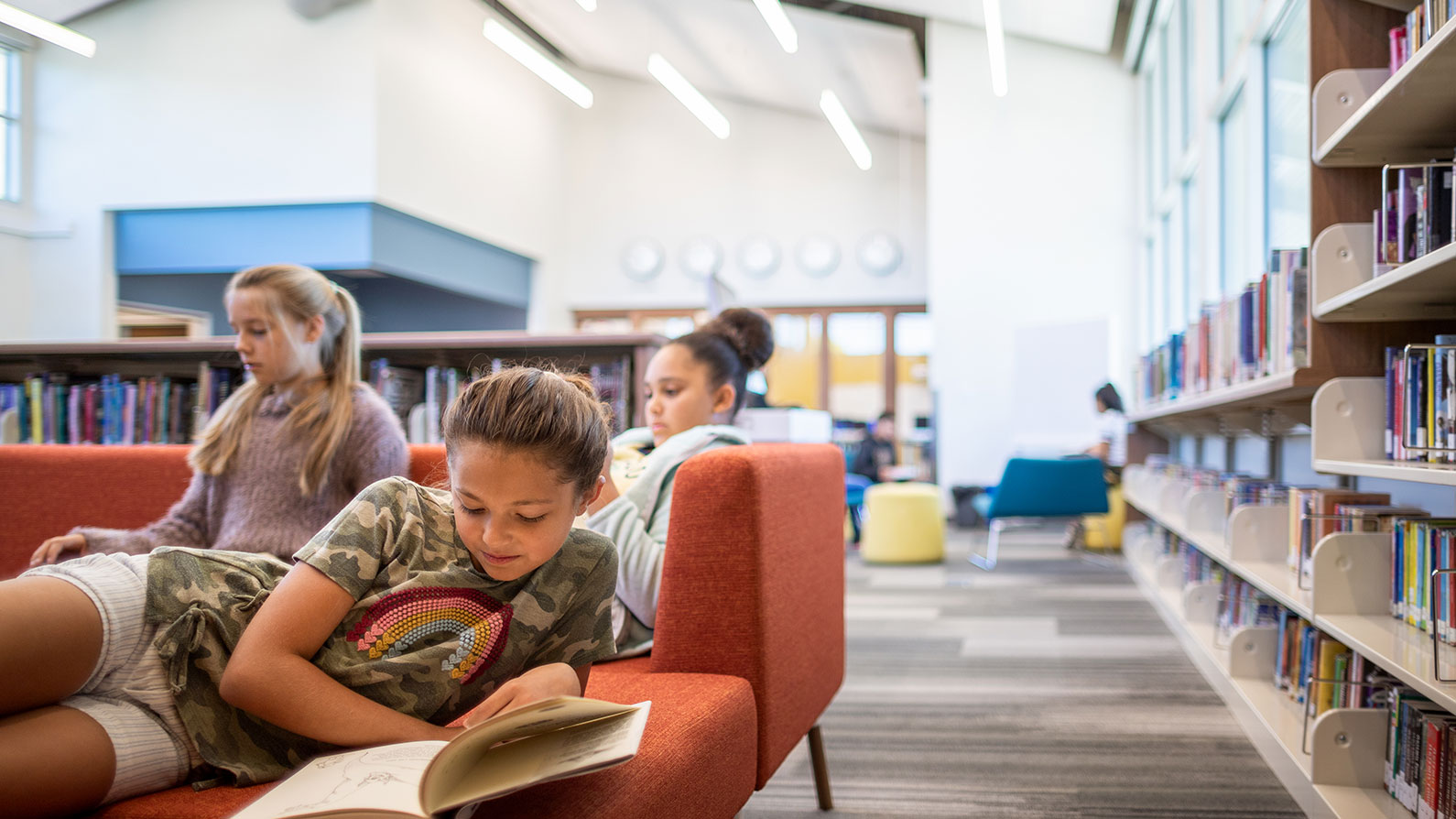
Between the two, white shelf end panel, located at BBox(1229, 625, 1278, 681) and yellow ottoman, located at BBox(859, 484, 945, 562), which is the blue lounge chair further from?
white shelf end panel, located at BBox(1229, 625, 1278, 681)

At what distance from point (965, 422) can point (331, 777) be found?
7.59 metres

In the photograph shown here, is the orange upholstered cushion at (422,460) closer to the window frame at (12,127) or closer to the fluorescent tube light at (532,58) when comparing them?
the fluorescent tube light at (532,58)

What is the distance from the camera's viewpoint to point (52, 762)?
98 cm

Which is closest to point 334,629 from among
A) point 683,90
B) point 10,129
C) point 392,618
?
point 392,618

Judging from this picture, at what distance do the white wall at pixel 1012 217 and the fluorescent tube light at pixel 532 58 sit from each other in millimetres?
2996

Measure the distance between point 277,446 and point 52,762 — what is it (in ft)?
3.31

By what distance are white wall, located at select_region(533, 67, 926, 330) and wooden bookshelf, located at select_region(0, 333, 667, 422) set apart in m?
7.46

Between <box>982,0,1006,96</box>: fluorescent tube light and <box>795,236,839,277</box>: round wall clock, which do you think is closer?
<box>982,0,1006,96</box>: fluorescent tube light

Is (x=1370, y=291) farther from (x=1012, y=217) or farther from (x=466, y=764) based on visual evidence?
(x=1012, y=217)

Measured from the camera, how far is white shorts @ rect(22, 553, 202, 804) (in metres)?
1.05

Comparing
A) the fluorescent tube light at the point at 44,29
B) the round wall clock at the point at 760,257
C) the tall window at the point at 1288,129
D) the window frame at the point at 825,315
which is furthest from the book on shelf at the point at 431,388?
the round wall clock at the point at 760,257

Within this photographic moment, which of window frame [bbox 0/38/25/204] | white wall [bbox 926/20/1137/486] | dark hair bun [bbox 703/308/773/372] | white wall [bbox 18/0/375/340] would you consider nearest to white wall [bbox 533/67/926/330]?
white wall [bbox 926/20/1137/486]

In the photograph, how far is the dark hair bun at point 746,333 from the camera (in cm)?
226

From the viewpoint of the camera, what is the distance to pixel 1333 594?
1988 millimetres
